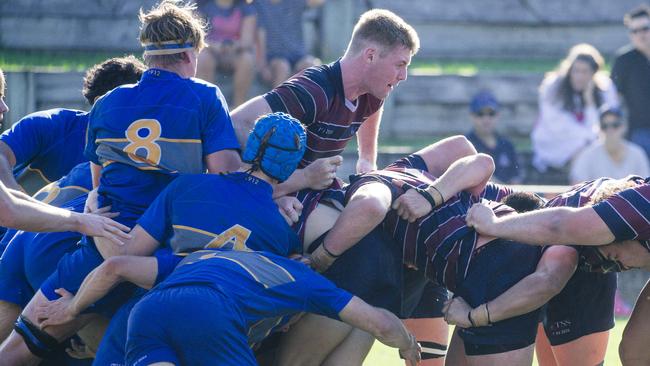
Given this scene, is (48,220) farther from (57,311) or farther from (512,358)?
(512,358)

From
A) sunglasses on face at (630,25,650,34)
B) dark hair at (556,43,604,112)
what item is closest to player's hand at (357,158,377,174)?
dark hair at (556,43,604,112)

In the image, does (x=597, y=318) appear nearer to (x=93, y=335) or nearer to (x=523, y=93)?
(x=93, y=335)

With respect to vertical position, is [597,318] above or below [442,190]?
below

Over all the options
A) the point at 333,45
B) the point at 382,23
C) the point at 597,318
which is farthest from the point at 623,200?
the point at 333,45

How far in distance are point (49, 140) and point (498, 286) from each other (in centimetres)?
251

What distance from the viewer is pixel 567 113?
38.1 ft

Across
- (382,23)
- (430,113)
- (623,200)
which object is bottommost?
(430,113)

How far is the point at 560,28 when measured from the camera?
51.3 feet

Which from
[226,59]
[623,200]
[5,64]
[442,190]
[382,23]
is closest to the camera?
[623,200]

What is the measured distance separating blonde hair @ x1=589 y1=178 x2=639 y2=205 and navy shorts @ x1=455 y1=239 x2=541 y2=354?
1.13ft

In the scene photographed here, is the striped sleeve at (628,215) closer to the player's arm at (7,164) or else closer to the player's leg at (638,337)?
the player's leg at (638,337)

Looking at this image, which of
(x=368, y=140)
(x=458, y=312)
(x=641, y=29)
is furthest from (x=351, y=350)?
(x=641, y=29)

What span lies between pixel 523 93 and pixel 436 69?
1303 millimetres

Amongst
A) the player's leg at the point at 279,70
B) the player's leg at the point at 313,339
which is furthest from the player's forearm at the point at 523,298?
the player's leg at the point at 279,70
